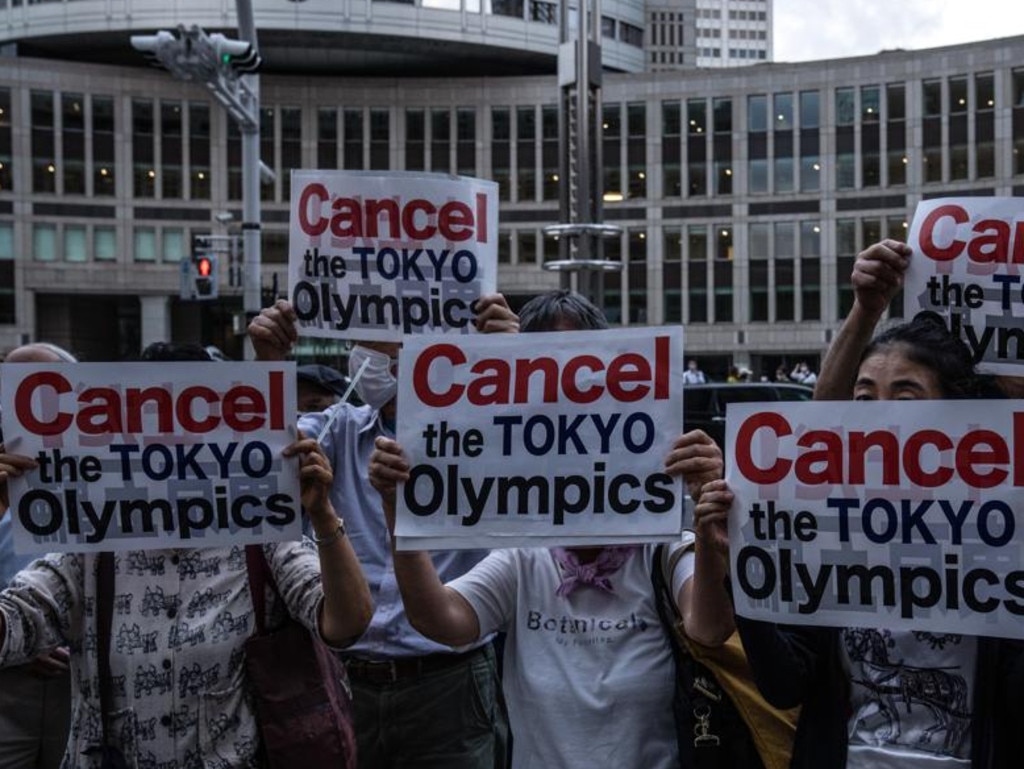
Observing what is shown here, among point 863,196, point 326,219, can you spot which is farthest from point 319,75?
point 326,219

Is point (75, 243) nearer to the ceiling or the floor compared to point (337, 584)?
nearer to the ceiling

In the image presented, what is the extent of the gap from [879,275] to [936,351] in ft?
1.86

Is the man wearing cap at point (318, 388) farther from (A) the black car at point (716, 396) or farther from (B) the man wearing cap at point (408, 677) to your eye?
(A) the black car at point (716, 396)

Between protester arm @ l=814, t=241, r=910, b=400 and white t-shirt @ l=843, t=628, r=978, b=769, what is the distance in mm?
875

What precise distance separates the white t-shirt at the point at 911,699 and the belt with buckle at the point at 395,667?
1404mm

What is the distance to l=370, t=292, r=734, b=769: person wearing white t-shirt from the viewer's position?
8.65 ft

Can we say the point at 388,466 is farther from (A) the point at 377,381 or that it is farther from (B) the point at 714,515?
(A) the point at 377,381

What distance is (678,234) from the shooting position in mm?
54875

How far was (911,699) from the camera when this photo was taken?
7.54 feet

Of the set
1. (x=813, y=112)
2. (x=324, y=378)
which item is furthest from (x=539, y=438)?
(x=813, y=112)

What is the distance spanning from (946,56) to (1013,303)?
2120 inches

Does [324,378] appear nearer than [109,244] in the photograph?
Yes

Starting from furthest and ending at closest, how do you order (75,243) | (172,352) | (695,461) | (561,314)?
1. (75,243)
2. (172,352)
3. (561,314)
4. (695,461)

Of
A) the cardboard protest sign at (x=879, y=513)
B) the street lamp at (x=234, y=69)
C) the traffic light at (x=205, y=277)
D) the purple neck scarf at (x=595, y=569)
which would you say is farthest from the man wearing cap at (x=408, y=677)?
the traffic light at (x=205, y=277)
